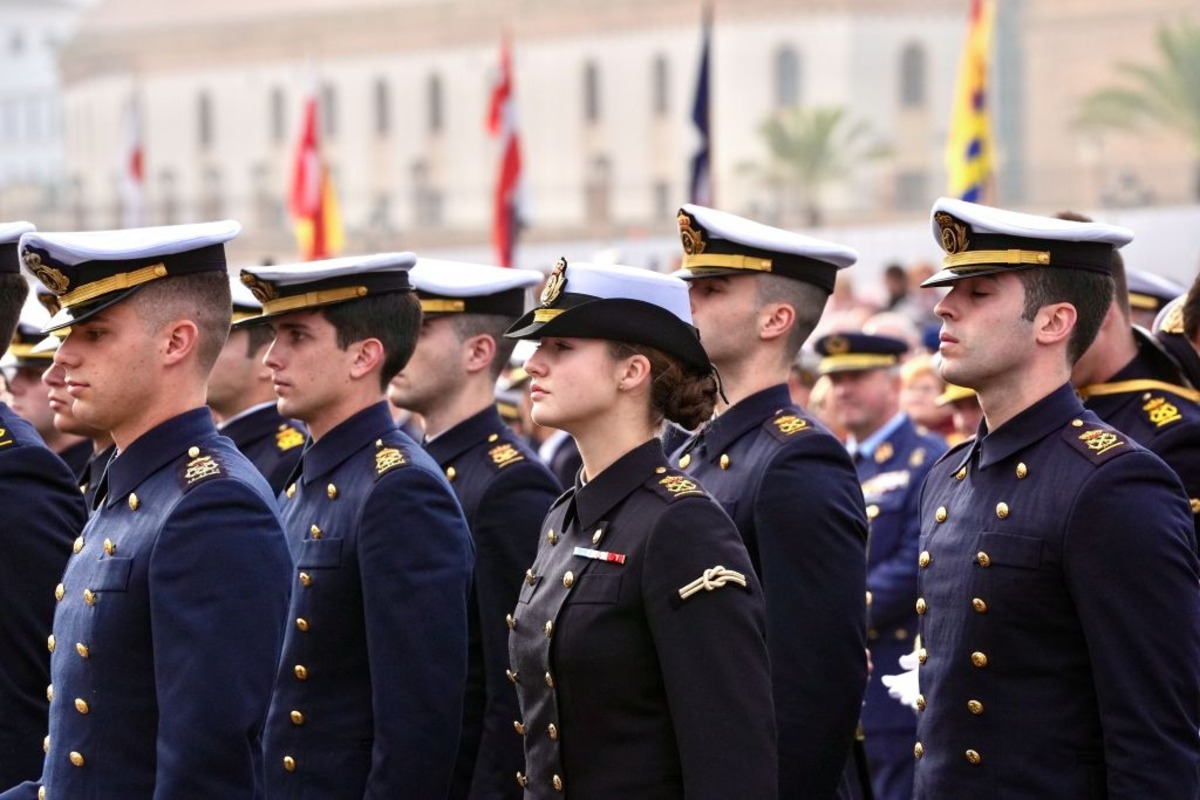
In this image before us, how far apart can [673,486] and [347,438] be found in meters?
1.52

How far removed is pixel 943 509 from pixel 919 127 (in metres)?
77.9

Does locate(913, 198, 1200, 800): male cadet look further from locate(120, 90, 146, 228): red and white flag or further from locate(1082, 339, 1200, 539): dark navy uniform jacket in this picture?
locate(120, 90, 146, 228): red and white flag

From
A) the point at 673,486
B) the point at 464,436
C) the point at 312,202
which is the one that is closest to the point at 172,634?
Answer: the point at 673,486

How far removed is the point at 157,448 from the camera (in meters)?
4.82

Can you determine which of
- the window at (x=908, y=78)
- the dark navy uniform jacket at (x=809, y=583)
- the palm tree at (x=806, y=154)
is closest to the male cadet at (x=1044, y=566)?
the dark navy uniform jacket at (x=809, y=583)

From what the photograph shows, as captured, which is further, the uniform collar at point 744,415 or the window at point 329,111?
the window at point 329,111

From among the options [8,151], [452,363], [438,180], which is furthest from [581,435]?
[8,151]

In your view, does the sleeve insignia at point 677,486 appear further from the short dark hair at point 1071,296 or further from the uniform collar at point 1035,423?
the short dark hair at point 1071,296

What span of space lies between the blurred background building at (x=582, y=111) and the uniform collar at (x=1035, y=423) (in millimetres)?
61930

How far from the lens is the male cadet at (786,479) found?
5.62m

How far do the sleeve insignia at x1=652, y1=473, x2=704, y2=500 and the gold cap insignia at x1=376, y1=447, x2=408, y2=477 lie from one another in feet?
4.23

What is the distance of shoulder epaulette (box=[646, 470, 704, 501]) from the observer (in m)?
4.66

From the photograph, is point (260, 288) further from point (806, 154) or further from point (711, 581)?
point (806, 154)

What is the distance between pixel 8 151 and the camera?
126125mm
